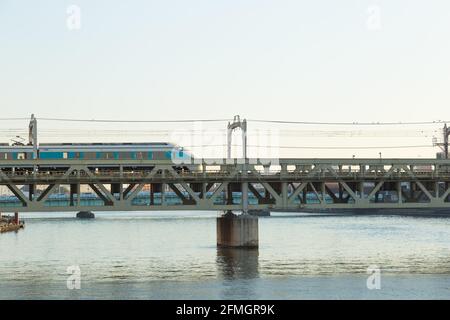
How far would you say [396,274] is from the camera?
77812 mm

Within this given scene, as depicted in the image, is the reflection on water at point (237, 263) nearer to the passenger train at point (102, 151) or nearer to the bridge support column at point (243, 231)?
the bridge support column at point (243, 231)

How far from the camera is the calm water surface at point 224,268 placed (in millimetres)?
66000

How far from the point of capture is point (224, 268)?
268 feet

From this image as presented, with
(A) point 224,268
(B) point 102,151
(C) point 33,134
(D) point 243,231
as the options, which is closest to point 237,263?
(A) point 224,268

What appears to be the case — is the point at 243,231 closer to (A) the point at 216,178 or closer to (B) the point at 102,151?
(A) the point at 216,178

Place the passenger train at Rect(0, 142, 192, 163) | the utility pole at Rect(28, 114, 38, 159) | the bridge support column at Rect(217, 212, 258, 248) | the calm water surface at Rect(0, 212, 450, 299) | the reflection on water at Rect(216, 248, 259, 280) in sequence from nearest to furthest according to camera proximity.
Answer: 1. the calm water surface at Rect(0, 212, 450, 299)
2. the reflection on water at Rect(216, 248, 259, 280)
3. the utility pole at Rect(28, 114, 38, 159)
4. the bridge support column at Rect(217, 212, 258, 248)
5. the passenger train at Rect(0, 142, 192, 163)

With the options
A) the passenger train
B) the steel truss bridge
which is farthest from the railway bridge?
the passenger train

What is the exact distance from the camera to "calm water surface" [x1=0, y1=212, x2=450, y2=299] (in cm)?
6600

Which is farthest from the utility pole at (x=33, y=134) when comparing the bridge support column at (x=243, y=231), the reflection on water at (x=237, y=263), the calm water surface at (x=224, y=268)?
the reflection on water at (x=237, y=263)

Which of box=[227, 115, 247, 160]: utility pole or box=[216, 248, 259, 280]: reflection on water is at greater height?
box=[227, 115, 247, 160]: utility pole

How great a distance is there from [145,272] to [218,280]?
30.0ft

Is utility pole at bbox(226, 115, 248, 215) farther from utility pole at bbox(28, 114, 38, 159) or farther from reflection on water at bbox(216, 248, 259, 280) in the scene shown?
utility pole at bbox(28, 114, 38, 159)


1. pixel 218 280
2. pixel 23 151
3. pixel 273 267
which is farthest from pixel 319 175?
pixel 23 151
